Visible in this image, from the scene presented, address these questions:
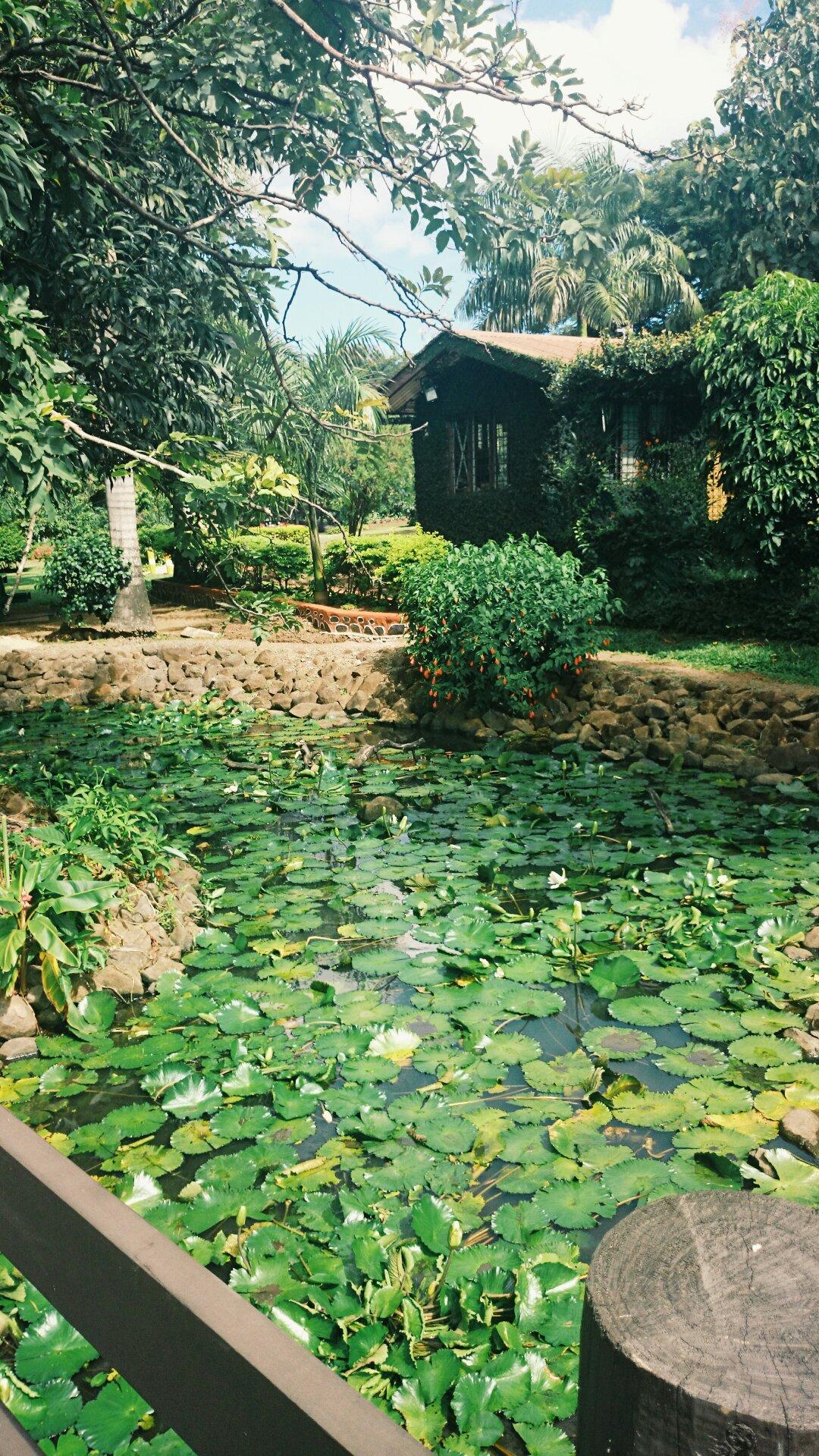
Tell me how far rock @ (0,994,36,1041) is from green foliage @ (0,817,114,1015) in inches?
2.1

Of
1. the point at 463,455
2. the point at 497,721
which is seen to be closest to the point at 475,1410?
the point at 497,721

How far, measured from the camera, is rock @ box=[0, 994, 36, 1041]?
409 cm

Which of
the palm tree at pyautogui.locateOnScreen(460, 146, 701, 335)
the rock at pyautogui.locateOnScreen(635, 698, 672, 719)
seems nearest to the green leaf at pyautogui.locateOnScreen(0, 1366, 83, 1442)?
the rock at pyautogui.locateOnScreen(635, 698, 672, 719)

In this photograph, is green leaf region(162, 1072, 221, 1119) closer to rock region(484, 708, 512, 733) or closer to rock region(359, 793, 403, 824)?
rock region(359, 793, 403, 824)

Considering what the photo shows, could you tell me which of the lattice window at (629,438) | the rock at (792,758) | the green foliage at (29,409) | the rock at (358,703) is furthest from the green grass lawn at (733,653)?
the green foliage at (29,409)

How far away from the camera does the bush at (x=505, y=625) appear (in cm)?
948

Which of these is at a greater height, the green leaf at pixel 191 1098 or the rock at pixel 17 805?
the rock at pixel 17 805

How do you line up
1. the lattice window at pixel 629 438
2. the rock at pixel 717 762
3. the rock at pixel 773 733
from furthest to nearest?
the lattice window at pixel 629 438, the rock at pixel 773 733, the rock at pixel 717 762

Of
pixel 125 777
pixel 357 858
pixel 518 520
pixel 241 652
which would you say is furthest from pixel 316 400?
pixel 357 858

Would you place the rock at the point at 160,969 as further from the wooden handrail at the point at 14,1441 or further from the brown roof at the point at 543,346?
the brown roof at the point at 543,346

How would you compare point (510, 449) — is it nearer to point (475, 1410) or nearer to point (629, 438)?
point (629, 438)

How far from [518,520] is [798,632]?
710cm

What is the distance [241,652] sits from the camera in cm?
1324

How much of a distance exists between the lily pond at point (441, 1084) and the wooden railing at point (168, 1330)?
1.29 meters
